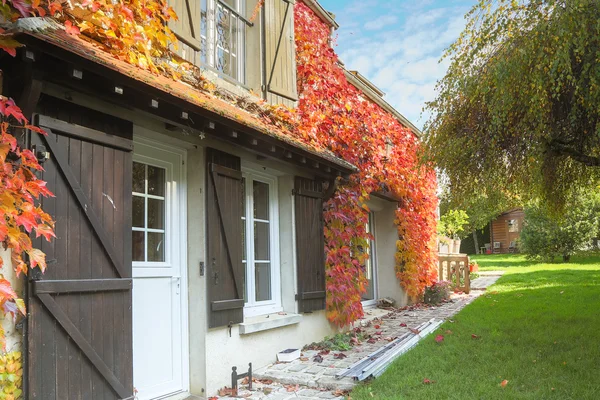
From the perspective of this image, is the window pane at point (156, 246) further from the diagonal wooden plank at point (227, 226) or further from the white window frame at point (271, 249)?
the white window frame at point (271, 249)

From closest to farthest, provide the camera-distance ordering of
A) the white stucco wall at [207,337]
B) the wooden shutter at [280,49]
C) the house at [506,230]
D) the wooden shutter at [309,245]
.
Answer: the white stucco wall at [207,337], the wooden shutter at [309,245], the wooden shutter at [280,49], the house at [506,230]

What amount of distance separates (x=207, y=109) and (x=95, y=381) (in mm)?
2121

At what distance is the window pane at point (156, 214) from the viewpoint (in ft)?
14.1

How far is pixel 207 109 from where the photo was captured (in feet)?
12.8

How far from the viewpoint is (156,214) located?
4387 millimetres

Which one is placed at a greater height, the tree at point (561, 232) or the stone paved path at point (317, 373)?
the tree at point (561, 232)

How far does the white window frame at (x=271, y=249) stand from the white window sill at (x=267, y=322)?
12 centimetres

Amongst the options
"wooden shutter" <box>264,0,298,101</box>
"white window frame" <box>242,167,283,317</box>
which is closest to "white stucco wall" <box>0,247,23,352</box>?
"white window frame" <box>242,167,283,317</box>

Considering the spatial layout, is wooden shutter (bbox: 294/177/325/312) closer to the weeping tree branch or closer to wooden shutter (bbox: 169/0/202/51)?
wooden shutter (bbox: 169/0/202/51)

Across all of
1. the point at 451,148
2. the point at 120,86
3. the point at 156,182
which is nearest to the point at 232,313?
the point at 156,182

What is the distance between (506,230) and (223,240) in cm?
3678

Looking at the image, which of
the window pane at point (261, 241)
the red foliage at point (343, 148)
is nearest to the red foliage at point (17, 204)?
the window pane at point (261, 241)

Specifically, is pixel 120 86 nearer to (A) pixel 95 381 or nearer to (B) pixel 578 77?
(A) pixel 95 381

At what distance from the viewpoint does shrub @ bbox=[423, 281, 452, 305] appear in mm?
10430
